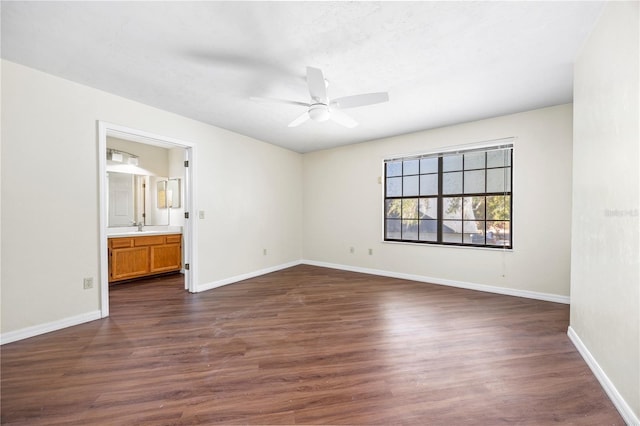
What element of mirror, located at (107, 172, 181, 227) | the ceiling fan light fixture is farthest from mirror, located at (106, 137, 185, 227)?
the ceiling fan light fixture

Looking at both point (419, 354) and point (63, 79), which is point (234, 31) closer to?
point (63, 79)

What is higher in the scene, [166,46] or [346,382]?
[166,46]

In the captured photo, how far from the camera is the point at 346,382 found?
1.73m

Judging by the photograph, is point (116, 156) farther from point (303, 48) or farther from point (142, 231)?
point (303, 48)

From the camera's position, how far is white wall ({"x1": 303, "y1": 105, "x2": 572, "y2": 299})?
324 cm

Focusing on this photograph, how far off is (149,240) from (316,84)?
393cm

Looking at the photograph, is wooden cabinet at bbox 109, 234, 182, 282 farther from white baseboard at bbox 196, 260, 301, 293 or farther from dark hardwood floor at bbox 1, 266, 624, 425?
white baseboard at bbox 196, 260, 301, 293

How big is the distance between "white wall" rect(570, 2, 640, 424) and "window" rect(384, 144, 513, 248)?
162 centimetres

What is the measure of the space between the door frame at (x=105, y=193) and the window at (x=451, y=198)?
321cm

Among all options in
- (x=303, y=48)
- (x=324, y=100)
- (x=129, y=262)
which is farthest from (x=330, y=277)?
(x=303, y=48)

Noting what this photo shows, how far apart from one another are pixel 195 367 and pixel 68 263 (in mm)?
1858

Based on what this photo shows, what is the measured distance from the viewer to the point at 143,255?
4.27m

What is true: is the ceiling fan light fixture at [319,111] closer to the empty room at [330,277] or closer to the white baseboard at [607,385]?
the empty room at [330,277]

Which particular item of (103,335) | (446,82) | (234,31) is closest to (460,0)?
(446,82)
